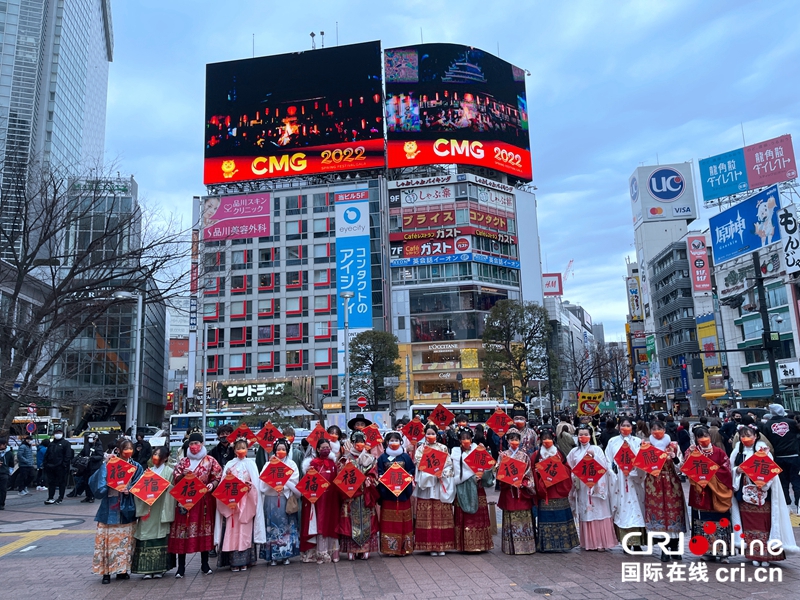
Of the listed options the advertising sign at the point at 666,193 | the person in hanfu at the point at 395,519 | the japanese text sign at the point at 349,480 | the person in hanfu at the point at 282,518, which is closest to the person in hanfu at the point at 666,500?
the person in hanfu at the point at 395,519

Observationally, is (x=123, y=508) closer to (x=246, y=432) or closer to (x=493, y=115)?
(x=246, y=432)

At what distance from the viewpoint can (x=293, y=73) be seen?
204ft

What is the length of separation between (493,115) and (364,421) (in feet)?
179

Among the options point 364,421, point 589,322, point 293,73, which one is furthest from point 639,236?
point 589,322

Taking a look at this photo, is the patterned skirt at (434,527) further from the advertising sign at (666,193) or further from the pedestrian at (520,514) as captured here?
the advertising sign at (666,193)

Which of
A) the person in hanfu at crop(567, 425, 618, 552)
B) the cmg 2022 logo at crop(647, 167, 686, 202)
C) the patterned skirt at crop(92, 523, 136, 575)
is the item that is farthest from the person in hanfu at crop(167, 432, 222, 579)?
the cmg 2022 logo at crop(647, 167, 686, 202)

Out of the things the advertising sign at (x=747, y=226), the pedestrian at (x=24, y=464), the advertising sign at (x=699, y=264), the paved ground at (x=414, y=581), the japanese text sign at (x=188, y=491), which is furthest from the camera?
the advertising sign at (x=699, y=264)

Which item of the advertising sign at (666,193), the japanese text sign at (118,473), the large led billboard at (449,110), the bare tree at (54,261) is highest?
the large led billboard at (449,110)

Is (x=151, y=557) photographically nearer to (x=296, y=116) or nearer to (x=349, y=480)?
(x=349, y=480)

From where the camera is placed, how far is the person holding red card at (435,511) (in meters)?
8.80

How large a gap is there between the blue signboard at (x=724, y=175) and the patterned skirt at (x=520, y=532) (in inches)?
2329

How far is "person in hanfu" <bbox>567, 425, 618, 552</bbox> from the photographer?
8664mm

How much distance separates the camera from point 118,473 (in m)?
8.17

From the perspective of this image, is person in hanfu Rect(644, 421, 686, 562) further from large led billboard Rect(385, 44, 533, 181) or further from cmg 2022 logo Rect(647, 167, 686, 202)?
cmg 2022 logo Rect(647, 167, 686, 202)
